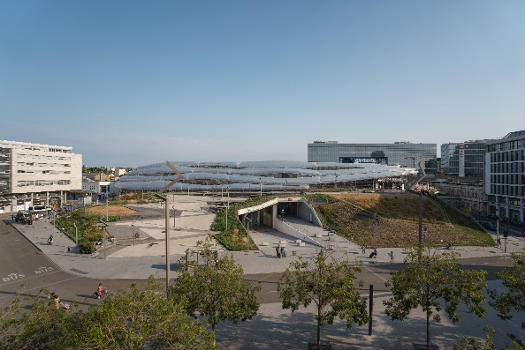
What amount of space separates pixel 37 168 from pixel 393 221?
7692 centimetres

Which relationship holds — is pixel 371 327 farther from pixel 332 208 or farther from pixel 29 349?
pixel 332 208

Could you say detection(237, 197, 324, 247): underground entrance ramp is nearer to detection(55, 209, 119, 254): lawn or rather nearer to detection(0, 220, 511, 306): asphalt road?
detection(0, 220, 511, 306): asphalt road

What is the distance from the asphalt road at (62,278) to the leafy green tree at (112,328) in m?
7.85

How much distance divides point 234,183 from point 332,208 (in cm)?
3268

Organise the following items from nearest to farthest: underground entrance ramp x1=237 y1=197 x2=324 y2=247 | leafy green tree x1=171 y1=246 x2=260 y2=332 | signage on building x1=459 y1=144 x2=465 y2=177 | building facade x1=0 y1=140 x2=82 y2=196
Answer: leafy green tree x1=171 y1=246 x2=260 y2=332 → underground entrance ramp x1=237 y1=197 x2=324 y2=247 → building facade x1=0 y1=140 x2=82 y2=196 → signage on building x1=459 y1=144 x2=465 y2=177

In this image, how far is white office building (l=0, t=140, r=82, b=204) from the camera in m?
58.8

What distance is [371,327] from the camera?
1447 centimetres

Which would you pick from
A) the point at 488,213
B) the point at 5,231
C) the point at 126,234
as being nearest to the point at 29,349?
the point at 126,234

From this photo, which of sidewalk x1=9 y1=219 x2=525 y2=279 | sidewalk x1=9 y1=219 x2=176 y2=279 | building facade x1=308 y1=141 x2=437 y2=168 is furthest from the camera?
building facade x1=308 y1=141 x2=437 y2=168

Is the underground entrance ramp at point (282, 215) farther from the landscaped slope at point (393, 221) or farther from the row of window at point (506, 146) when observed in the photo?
the row of window at point (506, 146)

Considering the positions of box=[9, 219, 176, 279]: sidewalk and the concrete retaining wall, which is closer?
box=[9, 219, 176, 279]: sidewalk

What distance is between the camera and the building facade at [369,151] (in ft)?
482

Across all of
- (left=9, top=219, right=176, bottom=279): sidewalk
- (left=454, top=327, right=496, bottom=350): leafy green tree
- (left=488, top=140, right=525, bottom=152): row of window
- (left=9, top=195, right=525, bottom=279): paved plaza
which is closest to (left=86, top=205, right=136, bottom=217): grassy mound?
(left=9, top=195, right=525, bottom=279): paved plaza

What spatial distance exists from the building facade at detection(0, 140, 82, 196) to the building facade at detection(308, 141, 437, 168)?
109m
